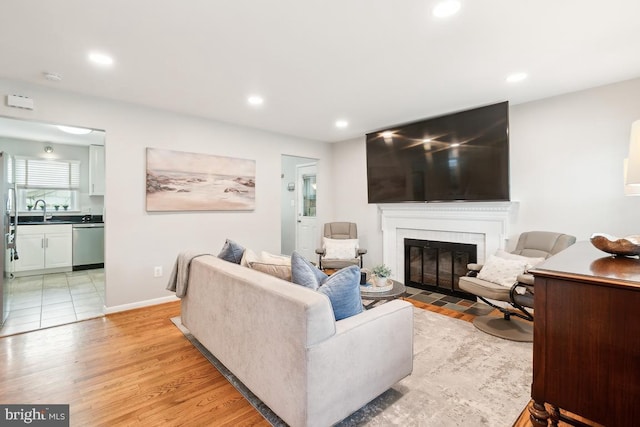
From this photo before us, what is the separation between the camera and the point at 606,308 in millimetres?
1120

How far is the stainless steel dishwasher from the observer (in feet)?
17.7

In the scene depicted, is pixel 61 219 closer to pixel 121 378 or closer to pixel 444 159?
pixel 121 378

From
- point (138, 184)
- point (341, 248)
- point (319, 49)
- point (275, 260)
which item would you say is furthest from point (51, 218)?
point (319, 49)

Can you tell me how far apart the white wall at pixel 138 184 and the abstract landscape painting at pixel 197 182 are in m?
0.09

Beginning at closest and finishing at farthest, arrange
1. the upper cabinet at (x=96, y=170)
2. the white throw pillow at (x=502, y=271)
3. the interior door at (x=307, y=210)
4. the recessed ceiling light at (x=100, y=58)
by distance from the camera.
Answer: the recessed ceiling light at (x=100, y=58)
the white throw pillow at (x=502, y=271)
the upper cabinet at (x=96, y=170)
the interior door at (x=307, y=210)

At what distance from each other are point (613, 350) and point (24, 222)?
759 centimetres

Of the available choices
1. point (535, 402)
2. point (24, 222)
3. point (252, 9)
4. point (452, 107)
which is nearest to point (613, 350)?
point (535, 402)

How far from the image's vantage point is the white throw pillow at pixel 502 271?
2.84 m

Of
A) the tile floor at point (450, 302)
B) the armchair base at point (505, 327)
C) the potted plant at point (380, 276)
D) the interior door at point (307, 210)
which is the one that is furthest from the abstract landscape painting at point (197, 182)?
the armchair base at point (505, 327)

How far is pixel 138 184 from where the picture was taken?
11.5 ft

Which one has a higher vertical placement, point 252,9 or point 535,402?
point 252,9

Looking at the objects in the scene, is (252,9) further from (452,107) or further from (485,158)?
(485,158)

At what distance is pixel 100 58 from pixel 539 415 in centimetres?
361

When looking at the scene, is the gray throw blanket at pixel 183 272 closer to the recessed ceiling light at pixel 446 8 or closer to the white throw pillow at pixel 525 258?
the recessed ceiling light at pixel 446 8
